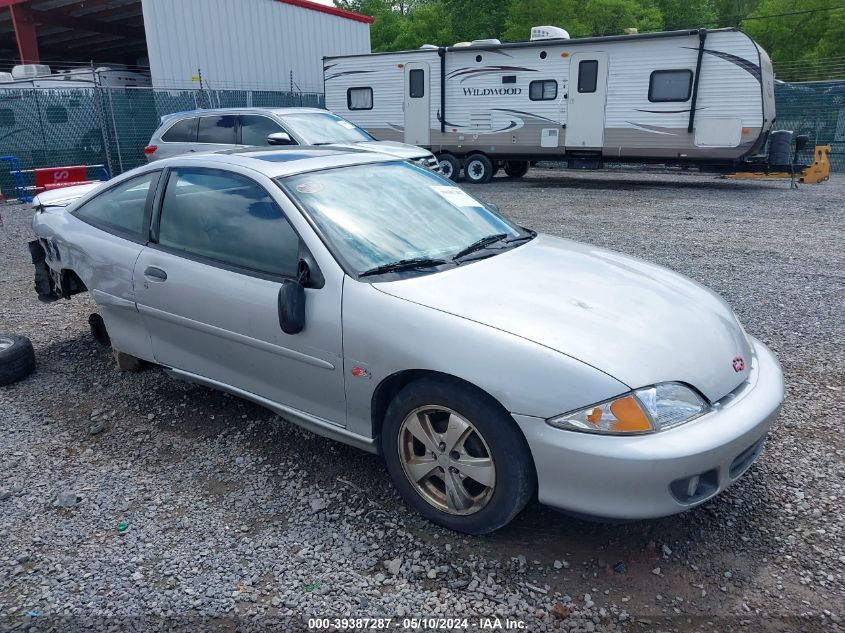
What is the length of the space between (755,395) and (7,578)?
322 cm

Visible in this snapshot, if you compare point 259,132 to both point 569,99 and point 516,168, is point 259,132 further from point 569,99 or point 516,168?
point 516,168

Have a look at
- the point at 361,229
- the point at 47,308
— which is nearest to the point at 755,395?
the point at 361,229

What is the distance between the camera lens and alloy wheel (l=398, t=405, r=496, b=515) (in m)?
2.70

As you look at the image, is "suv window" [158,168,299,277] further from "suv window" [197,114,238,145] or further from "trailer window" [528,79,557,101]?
"trailer window" [528,79,557,101]

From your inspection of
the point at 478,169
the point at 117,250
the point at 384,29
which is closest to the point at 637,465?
the point at 117,250

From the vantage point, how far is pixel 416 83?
54.3ft

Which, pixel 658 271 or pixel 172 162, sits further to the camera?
pixel 172 162

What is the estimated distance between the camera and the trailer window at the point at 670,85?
13992 mm

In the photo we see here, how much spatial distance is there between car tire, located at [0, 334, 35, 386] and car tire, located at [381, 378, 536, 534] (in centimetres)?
301

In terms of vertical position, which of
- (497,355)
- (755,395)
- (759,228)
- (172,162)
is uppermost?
(172,162)

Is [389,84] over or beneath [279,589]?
over

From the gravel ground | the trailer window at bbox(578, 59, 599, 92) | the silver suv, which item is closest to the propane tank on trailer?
the trailer window at bbox(578, 59, 599, 92)

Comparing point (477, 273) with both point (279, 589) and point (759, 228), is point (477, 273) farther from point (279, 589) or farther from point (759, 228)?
point (759, 228)

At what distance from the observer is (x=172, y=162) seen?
3943 mm
